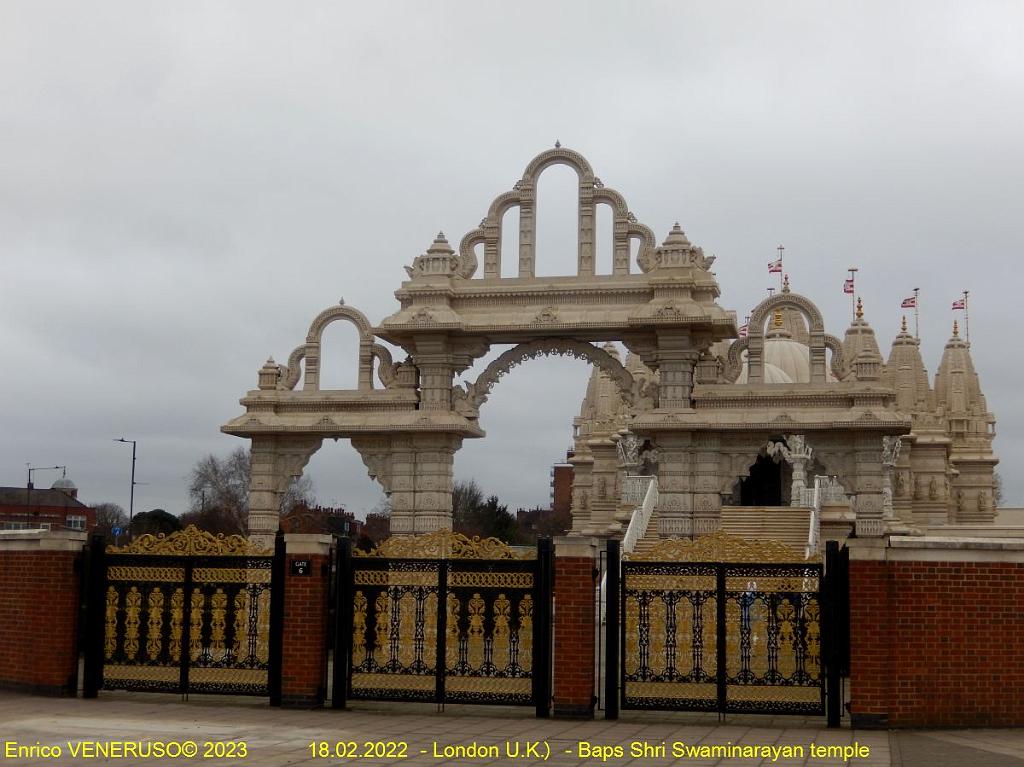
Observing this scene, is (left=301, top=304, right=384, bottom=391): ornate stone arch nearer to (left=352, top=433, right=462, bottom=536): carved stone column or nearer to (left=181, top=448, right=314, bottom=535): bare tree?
(left=352, top=433, right=462, bottom=536): carved stone column

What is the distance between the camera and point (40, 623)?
14156 mm

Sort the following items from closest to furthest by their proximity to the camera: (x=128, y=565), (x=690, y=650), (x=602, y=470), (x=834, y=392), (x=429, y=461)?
(x=690, y=650) < (x=128, y=565) < (x=834, y=392) < (x=429, y=461) < (x=602, y=470)

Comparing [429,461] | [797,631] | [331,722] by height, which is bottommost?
[331,722]

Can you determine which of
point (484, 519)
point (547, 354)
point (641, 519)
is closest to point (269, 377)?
point (547, 354)

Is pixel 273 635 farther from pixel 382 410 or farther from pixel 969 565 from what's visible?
pixel 382 410

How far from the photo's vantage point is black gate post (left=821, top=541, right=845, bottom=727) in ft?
40.5

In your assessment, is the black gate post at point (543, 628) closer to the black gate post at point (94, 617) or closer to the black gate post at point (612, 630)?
the black gate post at point (612, 630)

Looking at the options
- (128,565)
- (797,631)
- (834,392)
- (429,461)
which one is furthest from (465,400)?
(797,631)

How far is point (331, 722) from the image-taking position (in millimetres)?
12156

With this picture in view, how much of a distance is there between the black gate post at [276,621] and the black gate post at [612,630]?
3.35 meters

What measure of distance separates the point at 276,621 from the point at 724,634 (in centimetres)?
457

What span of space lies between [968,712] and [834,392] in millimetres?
10431

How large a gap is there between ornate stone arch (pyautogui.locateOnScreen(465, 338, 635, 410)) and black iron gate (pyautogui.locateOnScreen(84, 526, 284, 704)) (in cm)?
1007

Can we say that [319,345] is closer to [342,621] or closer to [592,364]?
[592,364]
